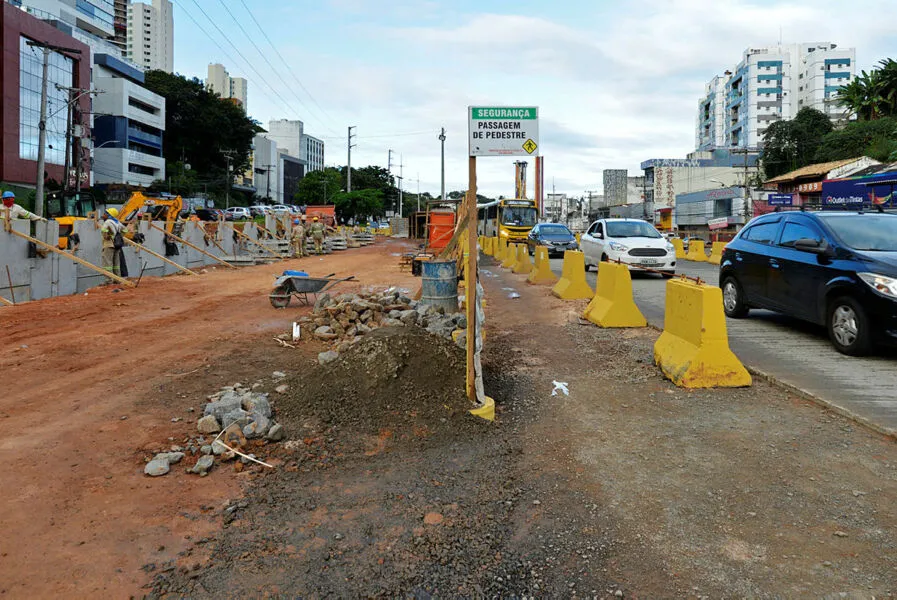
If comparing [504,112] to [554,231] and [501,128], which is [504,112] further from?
[554,231]

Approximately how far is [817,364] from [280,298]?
922 cm

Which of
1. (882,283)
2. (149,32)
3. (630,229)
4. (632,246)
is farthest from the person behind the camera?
(149,32)

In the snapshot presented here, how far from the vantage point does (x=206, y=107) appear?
88.6 metres

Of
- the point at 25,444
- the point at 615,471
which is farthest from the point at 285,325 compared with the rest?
the point at 615,471

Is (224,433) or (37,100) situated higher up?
(37,100)

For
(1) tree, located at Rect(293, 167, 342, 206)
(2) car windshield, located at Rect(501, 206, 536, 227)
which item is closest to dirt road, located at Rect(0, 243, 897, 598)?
(2) car windshield, located at Rect(501, 206, 536, 227)

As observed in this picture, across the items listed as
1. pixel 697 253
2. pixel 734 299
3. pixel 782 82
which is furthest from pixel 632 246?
pixel 782 82

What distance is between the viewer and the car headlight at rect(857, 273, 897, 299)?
6.77 metres

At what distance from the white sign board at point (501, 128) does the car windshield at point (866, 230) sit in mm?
4656

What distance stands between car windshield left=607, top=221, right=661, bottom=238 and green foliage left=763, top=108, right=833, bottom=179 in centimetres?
5566

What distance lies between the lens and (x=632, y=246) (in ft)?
55.6

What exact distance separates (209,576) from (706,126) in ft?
504

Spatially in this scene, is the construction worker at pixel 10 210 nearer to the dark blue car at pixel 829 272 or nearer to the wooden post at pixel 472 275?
the wooden post at pixel 472 275

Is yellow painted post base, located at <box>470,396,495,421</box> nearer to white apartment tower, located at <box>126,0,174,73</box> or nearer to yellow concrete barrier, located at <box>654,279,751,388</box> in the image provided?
yellow concrete barrier, located at <box>654,279,751,388</box>
